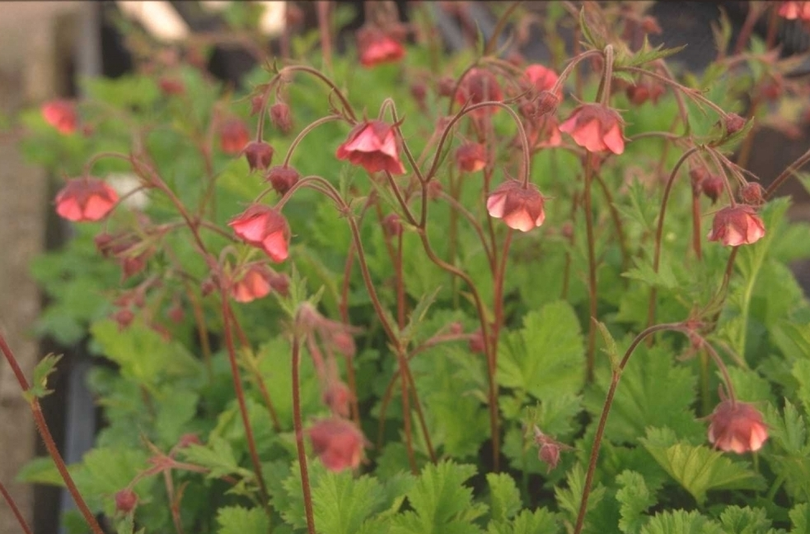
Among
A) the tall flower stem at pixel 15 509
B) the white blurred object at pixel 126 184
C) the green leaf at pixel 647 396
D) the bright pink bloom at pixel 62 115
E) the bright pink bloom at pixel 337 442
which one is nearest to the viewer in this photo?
the bright pink bloom at pixel 337 442

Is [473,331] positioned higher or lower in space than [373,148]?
lower

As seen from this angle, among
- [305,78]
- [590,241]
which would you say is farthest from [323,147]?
[590,241]

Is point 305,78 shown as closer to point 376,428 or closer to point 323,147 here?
point 323,147

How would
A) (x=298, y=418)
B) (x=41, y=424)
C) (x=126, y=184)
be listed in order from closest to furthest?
(x=298, y=418), (x=41, y=424), (x=126, y=184)

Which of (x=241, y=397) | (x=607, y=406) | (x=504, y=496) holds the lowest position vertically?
(x=504, y=496)

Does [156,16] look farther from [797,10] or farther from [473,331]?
[797,10]

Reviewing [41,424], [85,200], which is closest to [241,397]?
[41,424]

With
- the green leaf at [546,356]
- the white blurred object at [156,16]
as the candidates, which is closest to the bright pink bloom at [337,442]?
the green leaf at [546,356]

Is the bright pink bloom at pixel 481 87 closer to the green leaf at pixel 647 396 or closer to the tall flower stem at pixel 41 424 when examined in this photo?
the green leaf at pixel 647 396
